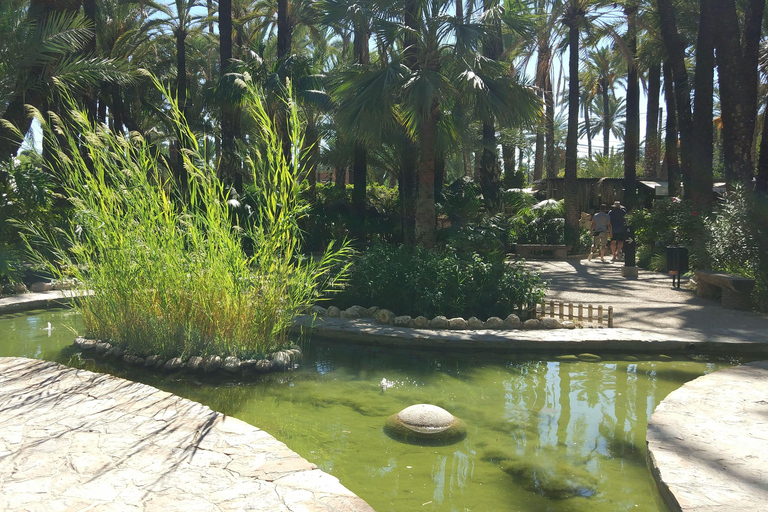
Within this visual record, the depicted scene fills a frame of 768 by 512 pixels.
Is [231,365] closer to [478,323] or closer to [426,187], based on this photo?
[478,323]

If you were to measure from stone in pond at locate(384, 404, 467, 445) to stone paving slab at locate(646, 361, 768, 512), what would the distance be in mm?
1464

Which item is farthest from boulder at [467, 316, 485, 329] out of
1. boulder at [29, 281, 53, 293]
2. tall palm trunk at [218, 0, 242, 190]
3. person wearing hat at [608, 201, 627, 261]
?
tall palm trunk at [218, 0, 242, 190]

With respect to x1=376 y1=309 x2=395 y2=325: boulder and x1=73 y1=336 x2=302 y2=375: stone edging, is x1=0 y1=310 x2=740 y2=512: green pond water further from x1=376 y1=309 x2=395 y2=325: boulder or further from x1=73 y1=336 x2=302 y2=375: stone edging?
x1=376 y1=309 x2=395 y2=325: boulder

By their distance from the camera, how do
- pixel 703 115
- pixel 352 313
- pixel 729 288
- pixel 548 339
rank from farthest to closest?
pixel 703 115
pixel 729 288
pixel 352 313
pixel 548 339

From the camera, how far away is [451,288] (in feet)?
28.6

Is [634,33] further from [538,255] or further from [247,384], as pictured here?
[247,384]

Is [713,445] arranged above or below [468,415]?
above

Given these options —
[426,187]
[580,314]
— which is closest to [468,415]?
[580,314]

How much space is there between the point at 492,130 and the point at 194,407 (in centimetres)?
1683

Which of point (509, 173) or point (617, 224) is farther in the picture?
point (509, 173)

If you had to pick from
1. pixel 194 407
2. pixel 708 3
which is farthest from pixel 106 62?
pixel 708 3

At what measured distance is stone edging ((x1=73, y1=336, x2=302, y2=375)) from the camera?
6.41m

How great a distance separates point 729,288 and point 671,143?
16.9 metres

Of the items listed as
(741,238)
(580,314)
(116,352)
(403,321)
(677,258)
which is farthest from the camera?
(677,258)
